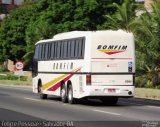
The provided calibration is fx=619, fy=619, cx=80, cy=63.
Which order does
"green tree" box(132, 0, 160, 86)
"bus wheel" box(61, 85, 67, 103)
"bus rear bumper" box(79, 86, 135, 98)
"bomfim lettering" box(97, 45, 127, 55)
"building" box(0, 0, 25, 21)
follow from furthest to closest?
"building" box(0, 0, 25, 21) → "green tree" box(132, 0, 160, 86) → "bus wheel" box(61, 85, 67, 103) → "bomfim lettering" box(97, 45, 127, 55) → "bus rear bumper" box(79, 86, 135, 98)

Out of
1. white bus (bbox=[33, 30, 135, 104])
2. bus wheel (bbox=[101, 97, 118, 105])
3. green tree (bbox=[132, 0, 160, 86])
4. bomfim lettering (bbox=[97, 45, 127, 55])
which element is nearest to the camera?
white bus (bbox=[33, 30, 135, 104])

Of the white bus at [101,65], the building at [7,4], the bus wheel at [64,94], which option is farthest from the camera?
the building at [7,4]

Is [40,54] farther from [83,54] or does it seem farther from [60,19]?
[60,19]

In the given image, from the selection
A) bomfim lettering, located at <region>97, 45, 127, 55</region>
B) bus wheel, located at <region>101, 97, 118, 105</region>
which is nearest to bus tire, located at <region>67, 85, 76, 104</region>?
bus wheel, located at <region>101, 97, 118, 105</region>

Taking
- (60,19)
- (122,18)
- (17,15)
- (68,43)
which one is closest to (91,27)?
(60,19)

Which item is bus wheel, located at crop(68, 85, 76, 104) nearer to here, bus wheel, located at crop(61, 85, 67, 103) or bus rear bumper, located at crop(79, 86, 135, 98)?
bus wheel, located at crop(61, 85, 67, 103)

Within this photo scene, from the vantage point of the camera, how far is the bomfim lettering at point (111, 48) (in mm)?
25672

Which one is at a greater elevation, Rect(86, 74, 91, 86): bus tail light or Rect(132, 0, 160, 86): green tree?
Rect(132, 0, 160, 86): green tree

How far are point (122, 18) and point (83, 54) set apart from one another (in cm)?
2336

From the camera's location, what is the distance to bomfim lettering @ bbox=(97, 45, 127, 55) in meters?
25.7

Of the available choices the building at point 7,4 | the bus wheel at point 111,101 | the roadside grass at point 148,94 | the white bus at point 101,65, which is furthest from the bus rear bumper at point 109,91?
the building at point 7,4

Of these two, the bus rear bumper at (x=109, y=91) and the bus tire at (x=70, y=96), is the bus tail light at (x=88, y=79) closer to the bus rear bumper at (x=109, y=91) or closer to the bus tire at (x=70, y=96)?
the bus rear bumper at (x=109, y=91)

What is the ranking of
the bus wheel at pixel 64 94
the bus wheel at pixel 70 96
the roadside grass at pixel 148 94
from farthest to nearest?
the roadside grass at pixel 148 94 < the bus wheel at pixel 64 94 < the bus wheel at pixel 70 96

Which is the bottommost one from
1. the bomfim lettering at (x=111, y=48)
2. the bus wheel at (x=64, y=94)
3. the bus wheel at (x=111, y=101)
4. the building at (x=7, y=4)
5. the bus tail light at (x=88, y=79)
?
the bus wheel at (x=111, y=101)
